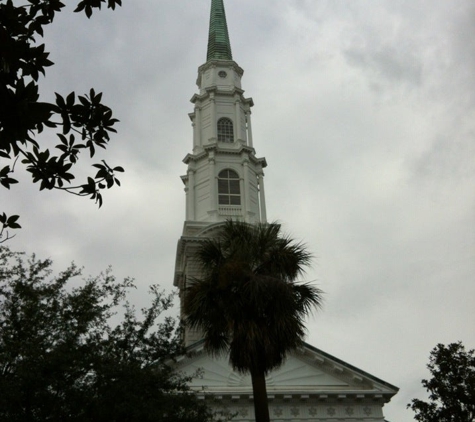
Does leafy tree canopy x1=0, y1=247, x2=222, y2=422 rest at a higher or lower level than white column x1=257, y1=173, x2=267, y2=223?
lower

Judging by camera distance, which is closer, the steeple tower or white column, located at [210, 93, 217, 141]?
the steeple tower

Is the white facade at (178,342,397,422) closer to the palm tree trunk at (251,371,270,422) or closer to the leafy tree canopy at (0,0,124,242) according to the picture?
the palm tree trunk at (251,371,270,422)

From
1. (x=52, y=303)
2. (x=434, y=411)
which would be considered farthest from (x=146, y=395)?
(x=434, y=411)

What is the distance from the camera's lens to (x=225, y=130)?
4653 cm

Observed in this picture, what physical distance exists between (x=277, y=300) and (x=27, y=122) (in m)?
10.7

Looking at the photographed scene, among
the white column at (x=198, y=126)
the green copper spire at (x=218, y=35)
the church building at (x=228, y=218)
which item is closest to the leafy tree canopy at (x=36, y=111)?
the church building at (x=228, y=218)

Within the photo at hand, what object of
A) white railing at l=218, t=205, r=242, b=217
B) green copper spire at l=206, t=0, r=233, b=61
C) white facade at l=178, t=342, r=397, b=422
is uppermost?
green copper spire at l=206, t=0, r=233, b=61

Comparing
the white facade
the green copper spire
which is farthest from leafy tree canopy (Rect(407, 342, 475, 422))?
the green copper spire

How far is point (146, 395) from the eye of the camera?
1520cm

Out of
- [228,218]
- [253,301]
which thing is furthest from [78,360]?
[228,218]

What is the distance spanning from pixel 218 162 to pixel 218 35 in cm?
1390

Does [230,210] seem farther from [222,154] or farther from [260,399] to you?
[260,399]

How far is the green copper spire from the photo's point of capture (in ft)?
165

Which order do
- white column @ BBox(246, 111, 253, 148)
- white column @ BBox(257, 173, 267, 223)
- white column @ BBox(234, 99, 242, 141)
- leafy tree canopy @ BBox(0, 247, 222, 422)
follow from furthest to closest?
white column @ BBox(246, 111, 253, 148), white column @ BBox(234, 99, 242, 141), white column @ BBox(257, 173, 267, 223), leafy tree canopy @ BBox(0, 247, 222, 422)
